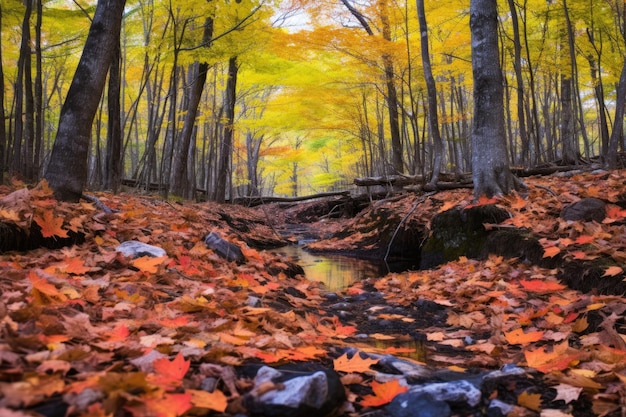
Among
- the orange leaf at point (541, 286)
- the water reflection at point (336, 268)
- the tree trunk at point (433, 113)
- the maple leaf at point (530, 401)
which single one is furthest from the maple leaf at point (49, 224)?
the tree trunk at point (433, 113)

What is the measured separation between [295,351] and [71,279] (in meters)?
1.60

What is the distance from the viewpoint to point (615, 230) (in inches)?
151

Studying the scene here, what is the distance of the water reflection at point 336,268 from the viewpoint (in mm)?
6227

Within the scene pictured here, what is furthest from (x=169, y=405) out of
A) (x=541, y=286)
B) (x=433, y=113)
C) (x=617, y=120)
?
(x=617, y=120)

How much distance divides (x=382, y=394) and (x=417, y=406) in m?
0.15

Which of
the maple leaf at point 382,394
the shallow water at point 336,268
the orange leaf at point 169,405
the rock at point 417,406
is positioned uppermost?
the orange leaf at point 169,405

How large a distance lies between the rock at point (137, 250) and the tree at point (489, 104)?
4.62m

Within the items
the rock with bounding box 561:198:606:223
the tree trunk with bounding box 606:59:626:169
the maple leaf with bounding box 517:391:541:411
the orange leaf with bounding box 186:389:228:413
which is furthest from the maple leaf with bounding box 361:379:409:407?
the tree trunk with bounding box 606:59:626:169

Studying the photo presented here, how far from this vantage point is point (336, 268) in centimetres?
734

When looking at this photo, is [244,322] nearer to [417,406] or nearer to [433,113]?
[417,406]

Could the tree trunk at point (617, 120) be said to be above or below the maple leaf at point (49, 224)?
above

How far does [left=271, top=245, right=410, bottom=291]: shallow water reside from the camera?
623cm

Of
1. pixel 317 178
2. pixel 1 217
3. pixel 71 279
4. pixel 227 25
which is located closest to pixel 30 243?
pixel 1 217

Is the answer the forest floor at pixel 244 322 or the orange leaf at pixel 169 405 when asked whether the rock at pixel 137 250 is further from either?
the orange leaf at pixel 169 405
